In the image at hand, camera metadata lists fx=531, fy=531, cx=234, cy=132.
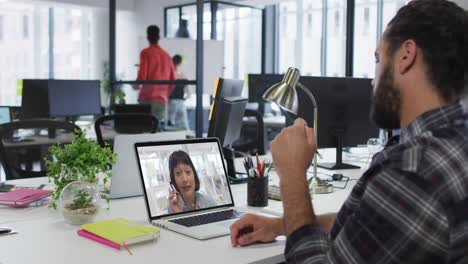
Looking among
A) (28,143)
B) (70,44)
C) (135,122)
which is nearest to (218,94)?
(135,122)

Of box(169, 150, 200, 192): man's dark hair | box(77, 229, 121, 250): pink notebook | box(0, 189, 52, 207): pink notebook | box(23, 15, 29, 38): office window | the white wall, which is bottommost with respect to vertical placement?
box(77, 229, 121, 250): pink notebook

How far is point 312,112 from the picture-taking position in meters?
2.60

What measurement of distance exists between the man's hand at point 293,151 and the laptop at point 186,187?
0.33 m

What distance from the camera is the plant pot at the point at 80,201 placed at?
1.57 metres

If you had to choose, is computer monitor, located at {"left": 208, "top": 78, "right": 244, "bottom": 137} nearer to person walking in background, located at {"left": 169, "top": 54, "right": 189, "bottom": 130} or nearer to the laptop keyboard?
the laptop keyboard

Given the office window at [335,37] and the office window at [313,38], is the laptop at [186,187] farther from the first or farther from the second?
the office window at [313,38]

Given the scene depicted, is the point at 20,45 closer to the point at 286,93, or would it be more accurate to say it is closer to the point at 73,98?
the point at 73,98

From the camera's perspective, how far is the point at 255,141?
4977 millimetres

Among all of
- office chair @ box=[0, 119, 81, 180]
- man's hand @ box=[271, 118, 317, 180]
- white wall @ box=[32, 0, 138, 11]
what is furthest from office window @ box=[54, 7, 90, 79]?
man's hand @ box=[271, 118, 317, 180]

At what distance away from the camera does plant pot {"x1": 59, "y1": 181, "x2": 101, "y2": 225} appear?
1567 mm

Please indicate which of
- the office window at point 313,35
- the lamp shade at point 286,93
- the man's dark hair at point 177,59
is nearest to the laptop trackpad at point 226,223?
the lamp shade at point 286,93

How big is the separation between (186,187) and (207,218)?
0.40 feet

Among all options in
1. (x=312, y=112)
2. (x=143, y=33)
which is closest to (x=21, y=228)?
(x=312, y=112)

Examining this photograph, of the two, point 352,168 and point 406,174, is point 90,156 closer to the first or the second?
point 406,174
